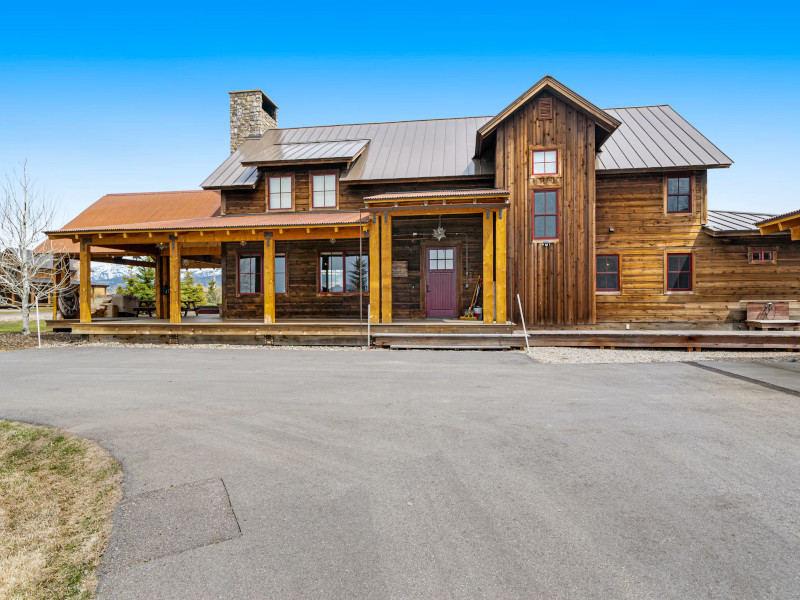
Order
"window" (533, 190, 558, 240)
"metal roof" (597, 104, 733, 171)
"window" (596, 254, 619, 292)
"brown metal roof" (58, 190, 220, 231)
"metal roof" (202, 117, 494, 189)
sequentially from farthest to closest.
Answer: "brown metal roof" (58, 190, 220, 231) → "metal roof" (202, 117, 494, 189) → "window" (596, 254, 619, 292) → "metal roof" (597, 104, 733, 171) → "window" (533, 190, 558, 240)

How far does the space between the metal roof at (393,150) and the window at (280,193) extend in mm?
717

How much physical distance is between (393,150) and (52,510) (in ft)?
53.5

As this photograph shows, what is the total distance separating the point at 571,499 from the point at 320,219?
12127mm

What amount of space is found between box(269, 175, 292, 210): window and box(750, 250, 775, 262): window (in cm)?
1609

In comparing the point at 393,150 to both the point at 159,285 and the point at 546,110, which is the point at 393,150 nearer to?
the point at 546,110

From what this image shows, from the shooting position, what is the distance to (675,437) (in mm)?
4879

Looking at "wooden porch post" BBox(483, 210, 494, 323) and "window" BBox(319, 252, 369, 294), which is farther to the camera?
"window" BBox(319, 252, 369, 294)

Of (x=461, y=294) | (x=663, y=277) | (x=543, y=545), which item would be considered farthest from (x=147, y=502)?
(x=663, y=277)

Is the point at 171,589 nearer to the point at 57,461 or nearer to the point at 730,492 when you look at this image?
the point at 57,461

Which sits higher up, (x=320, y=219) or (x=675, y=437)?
(x=320, y=219)

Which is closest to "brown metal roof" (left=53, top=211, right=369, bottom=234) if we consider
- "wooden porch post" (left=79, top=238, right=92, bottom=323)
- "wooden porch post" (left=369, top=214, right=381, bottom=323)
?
"wooden porch post" (left=369, top=214, right=381, bottom=323)

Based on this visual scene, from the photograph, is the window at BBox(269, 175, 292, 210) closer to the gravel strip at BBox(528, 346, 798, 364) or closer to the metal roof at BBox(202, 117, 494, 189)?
the metal roof at BBox(202, 117, 494, 189)

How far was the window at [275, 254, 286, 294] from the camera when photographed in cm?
1627

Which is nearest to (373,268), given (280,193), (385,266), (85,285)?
(385,266)
